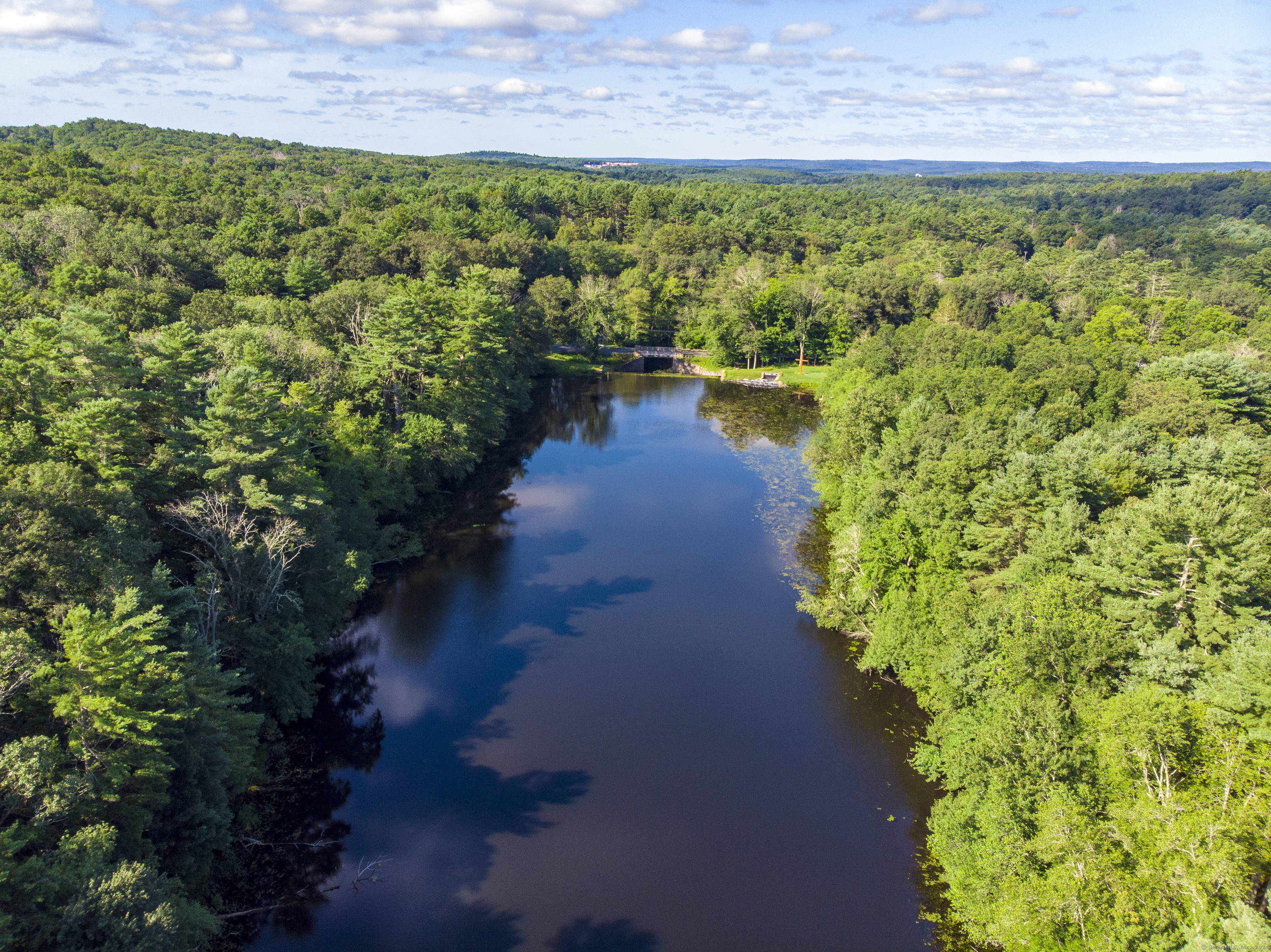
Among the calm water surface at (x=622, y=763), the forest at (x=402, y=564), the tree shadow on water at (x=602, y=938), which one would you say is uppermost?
the forest at (x=402, y=564)

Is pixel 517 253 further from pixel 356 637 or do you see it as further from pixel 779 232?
pixel 356 637

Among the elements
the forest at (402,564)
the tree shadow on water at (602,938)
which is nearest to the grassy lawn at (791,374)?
the forest at (402,564)

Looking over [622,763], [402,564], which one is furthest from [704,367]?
[622,763]

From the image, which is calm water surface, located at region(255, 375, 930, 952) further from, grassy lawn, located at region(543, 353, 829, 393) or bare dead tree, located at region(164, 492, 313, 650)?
grassy lawn, located at region(543, 353, 829, 393)

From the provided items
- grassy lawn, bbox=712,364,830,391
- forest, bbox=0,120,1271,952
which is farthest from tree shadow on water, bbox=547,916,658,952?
grassy lawn, bbox=712,364,830,391

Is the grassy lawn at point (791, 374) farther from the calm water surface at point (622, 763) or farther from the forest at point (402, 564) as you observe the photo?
the calm water surface at point (622, 763)

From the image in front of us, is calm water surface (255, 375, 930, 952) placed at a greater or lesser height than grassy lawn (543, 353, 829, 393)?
lesser

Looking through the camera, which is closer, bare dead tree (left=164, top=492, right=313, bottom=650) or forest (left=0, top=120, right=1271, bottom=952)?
forest (left=0, top=120, right=1271, bottom=952)
